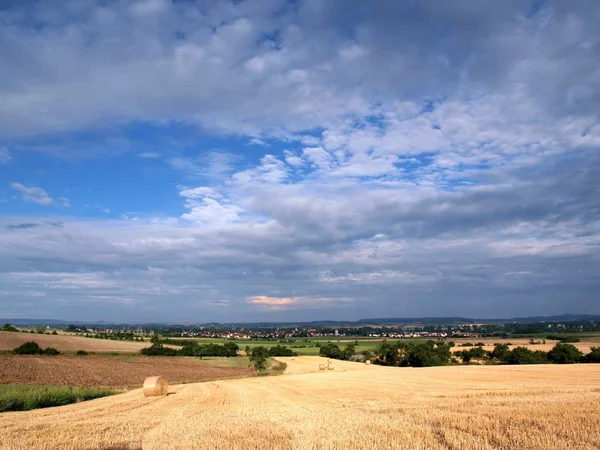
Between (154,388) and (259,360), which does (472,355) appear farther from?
(154,388)

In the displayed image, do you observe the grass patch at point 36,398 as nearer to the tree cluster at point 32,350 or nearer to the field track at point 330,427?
the field track at point 330,427

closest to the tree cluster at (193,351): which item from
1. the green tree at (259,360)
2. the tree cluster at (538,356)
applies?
the green tree at (259,360)

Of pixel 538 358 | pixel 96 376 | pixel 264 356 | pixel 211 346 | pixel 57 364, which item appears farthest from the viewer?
pixel 211 346

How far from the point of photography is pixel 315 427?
13.1 meters

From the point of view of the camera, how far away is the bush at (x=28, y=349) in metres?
78.5

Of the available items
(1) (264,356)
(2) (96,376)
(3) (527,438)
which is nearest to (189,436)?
(3) (527,438)

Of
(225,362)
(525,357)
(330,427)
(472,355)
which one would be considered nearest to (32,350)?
(225,362)

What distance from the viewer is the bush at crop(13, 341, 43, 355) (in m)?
78.5

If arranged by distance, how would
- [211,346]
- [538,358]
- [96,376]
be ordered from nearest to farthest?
[96,376] < [538,358] < [211,346]

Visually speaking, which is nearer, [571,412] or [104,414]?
[571,412]

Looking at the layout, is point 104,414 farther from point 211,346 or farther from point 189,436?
point 211,346

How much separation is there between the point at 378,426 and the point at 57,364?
57.3 meters

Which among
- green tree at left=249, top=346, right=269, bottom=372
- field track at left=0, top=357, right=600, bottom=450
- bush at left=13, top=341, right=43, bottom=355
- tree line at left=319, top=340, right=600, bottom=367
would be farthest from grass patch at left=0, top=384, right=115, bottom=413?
bush at left=13, top=341, right=43, bottom=355

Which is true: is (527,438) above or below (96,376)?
above
